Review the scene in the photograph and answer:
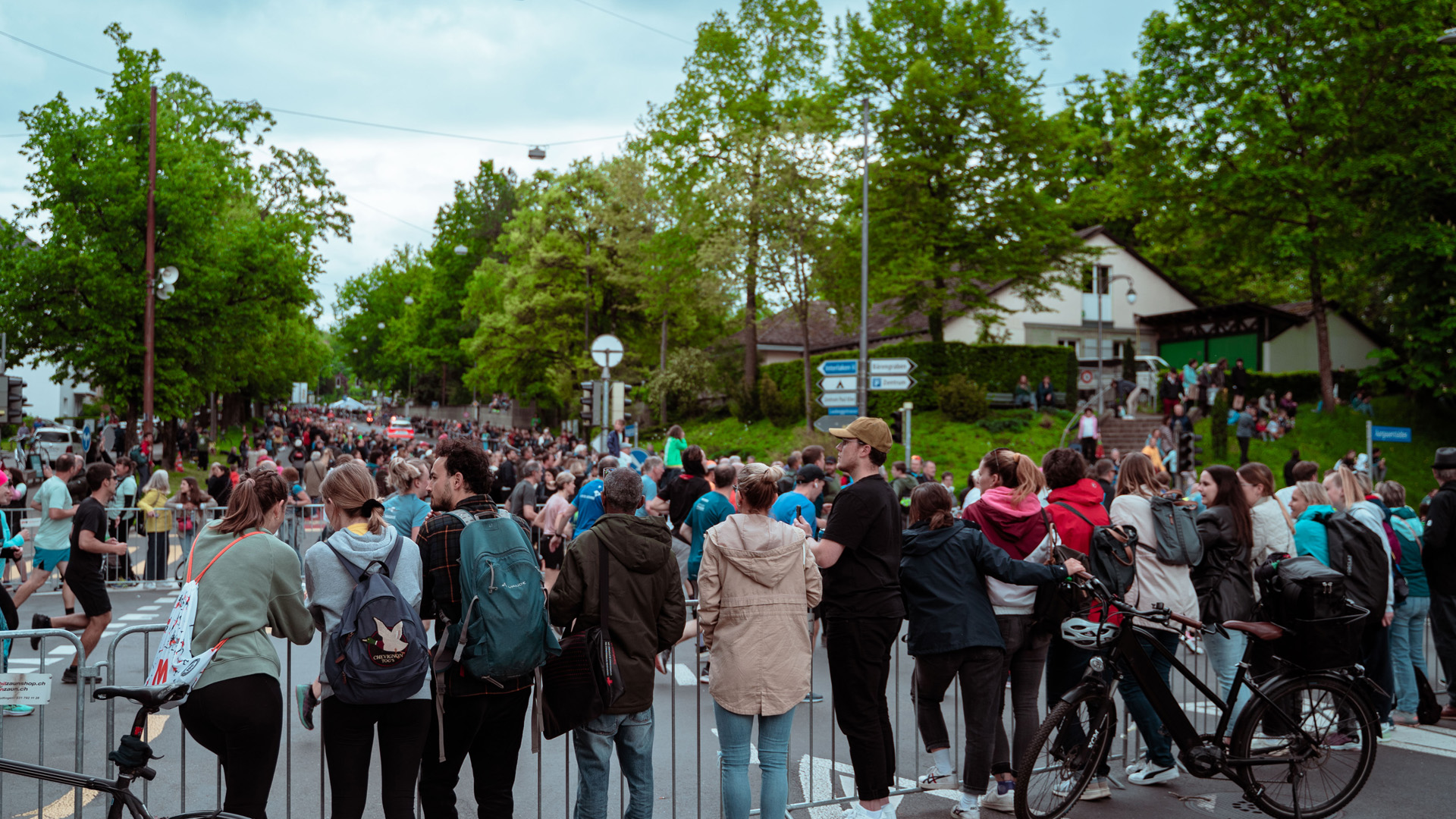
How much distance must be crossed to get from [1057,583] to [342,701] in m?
3.49

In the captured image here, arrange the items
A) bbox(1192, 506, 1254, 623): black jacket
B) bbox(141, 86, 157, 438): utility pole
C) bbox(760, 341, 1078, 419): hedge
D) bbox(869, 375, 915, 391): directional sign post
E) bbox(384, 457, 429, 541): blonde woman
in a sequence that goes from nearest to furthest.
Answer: bbox(1192, 506, 1254, 623): black jacket
bbox(384, 457, 429, 541): blonde woman
bbox(869, 375, 915, 391): directional sign post
bbox(141, 86, 157, 438): utility pole
bbox(760, 341, 1078, 419): hedge

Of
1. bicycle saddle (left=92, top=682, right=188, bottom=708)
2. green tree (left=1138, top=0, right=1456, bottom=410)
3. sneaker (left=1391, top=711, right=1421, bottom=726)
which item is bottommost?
sneaker (left=1391, top=711, right=1421, bottom=726)

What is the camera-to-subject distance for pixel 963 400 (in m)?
32.1

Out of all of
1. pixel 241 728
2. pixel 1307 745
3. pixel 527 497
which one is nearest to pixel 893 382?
pixel 527 497

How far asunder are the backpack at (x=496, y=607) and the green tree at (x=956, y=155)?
94.5 ft

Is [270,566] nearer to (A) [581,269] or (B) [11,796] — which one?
(B) [11,796]

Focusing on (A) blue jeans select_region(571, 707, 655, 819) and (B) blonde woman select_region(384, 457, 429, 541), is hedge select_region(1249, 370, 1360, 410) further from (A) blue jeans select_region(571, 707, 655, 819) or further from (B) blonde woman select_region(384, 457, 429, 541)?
(A) blue jeans select_region(571, 707, 655, 819)

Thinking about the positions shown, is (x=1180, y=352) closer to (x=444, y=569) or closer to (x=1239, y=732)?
(x=1239, y=732)

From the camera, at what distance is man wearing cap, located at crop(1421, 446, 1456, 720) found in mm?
7730

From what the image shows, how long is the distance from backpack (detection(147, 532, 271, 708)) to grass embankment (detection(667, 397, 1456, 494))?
2435 centimetres

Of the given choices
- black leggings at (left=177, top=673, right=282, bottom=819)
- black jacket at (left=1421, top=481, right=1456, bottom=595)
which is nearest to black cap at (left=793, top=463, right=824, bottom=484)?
black jacket at (left=1421, top=481, right=1456, bottom=595)

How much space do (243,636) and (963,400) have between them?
29.5 m

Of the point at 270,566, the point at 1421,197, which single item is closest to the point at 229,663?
the point at 270,566

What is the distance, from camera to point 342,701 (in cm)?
413
